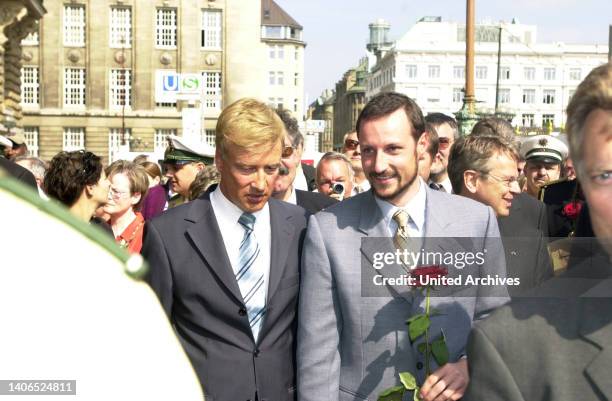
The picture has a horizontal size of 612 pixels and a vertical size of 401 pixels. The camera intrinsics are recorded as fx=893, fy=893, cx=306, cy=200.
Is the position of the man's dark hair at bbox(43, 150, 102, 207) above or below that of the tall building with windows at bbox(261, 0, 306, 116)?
below

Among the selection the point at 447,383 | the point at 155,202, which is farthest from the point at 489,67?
the point at 447,383

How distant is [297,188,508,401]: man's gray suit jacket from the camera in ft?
9.70

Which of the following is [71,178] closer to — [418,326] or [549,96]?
[418,326]

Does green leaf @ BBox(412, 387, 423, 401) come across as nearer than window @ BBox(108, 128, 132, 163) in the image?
Yes

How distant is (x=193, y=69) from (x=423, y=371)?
7048 cm

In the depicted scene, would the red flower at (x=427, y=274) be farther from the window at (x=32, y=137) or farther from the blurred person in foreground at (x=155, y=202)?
the window at (x=32, y=137)

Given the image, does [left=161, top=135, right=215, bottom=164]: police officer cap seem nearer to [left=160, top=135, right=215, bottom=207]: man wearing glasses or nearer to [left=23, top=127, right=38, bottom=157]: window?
[left=160, top=135, right=215, bottom=207]: man wearing glasses

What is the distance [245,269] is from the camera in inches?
134

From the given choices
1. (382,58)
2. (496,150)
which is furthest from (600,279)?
(382,58)

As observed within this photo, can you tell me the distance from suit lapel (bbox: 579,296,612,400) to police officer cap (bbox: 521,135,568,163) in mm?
5544

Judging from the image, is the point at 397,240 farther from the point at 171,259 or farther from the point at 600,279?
the point at 600,279

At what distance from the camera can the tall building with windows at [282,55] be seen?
424 ft

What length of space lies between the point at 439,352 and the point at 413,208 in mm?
686

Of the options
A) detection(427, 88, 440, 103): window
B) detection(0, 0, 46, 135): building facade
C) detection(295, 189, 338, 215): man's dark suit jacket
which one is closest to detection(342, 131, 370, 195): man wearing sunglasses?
detection(295, 189, 338, 215): man's dark suit jacket
